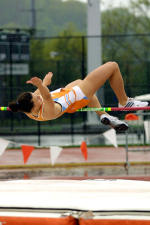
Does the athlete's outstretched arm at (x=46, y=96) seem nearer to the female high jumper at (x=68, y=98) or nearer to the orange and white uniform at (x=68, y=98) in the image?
the female high jumper at (x=68, y=98)

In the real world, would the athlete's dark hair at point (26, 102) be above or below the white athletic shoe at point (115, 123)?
above

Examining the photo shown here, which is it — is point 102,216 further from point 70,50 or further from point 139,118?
point 70,50

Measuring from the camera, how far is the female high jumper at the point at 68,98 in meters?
6.57

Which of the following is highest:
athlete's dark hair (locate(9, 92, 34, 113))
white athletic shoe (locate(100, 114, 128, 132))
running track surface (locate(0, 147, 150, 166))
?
athlete's dark hair (locate(9, 92, 34, 113))

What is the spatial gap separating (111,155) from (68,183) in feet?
29.3

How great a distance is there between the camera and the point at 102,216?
5.20 meters

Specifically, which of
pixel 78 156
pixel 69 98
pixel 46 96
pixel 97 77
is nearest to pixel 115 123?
pixel 97 77

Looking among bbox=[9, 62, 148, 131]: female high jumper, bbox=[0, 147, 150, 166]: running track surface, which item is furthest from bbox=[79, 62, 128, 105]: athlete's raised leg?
bbox=[0, 147, 150, 166]: running track surface

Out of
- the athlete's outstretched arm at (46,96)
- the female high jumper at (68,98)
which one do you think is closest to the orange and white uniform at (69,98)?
the female high jumper at (68,98)

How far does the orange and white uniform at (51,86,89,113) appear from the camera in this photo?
22.5ft

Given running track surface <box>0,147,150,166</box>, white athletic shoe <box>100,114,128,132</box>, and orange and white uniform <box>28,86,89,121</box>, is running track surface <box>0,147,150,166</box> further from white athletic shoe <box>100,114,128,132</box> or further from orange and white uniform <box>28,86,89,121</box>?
orange and white uniform <box>28,86,89,121</box>

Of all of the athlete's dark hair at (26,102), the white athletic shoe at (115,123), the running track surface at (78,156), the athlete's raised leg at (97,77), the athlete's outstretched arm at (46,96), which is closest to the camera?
the athlete's outstretched arm at (46,96)

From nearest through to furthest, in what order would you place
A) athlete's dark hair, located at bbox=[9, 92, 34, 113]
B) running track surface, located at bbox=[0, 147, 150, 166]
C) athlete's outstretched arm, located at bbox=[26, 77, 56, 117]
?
athlete's outstretched arm, located at bbox=[26, 77, 56, 117], athlete's dark hair, located at bbox=[9, 92, 34, 113], running track surface, located at bbox=[0, 147, 150, 166]

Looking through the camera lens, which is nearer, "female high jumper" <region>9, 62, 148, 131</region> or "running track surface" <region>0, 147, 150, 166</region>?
"female high jumper" <region>9, 62, 148, 131</region>
